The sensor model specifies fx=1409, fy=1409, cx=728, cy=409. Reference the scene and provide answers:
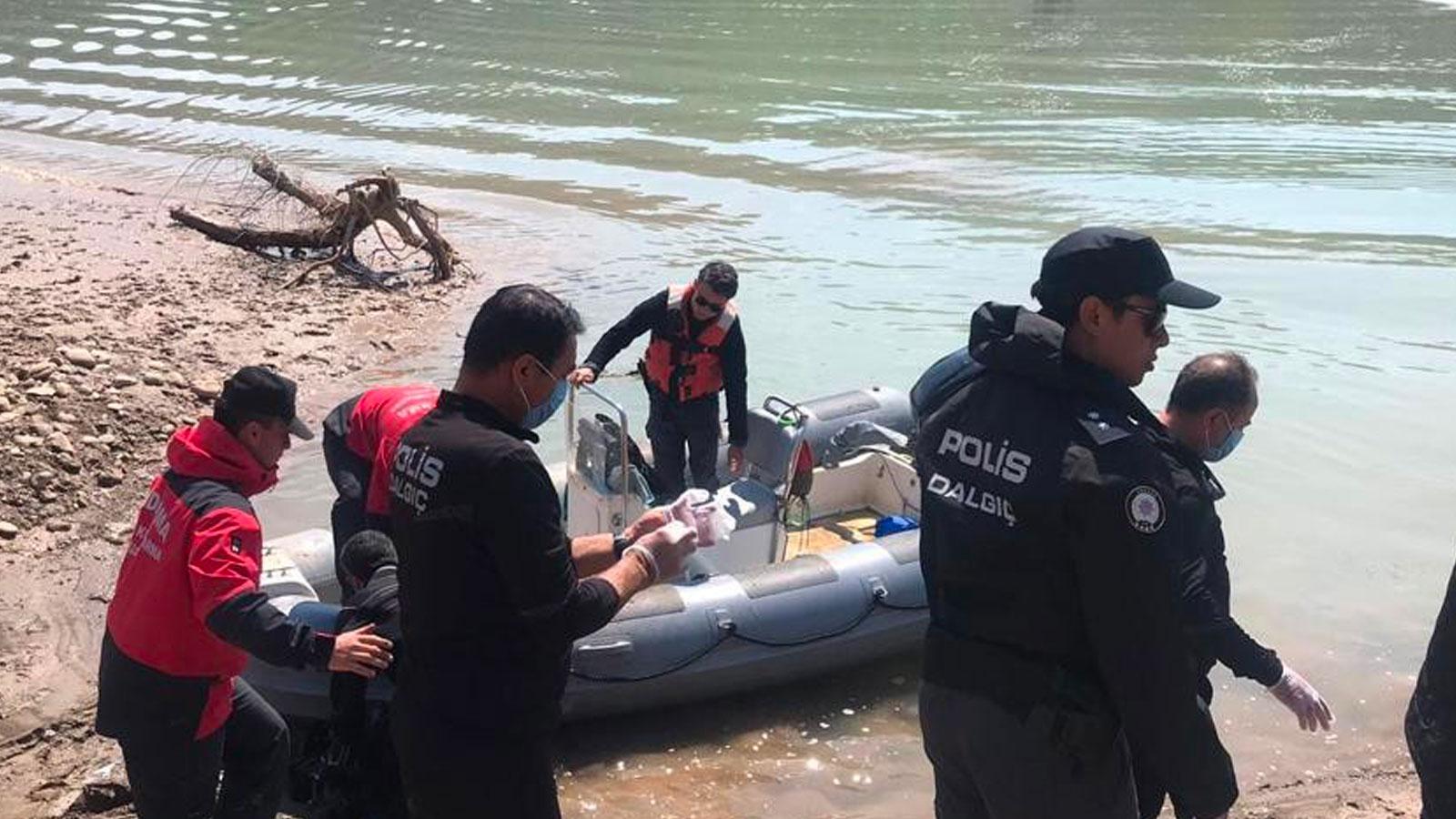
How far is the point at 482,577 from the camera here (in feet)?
6.93

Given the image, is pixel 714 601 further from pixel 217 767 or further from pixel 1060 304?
pixel 1060 304

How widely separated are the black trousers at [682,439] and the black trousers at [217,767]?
273cm

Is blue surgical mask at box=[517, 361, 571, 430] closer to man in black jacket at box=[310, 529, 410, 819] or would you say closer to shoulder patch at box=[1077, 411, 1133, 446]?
man in black jacket at box=[310, 529, 410, 819]

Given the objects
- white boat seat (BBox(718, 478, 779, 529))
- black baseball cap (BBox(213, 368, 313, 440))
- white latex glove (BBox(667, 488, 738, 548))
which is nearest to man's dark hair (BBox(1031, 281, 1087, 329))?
white latex glove (BBox(667, 488, 738, 548))

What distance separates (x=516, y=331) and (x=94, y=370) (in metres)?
5.94

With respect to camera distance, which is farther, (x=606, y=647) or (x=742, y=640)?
(x=742, y=640)

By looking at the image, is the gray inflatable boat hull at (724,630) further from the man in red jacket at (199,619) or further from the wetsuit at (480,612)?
the wetsuit at (480,612)

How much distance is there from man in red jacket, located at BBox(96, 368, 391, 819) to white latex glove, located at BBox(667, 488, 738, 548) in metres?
0.62

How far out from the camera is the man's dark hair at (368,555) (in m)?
2.96

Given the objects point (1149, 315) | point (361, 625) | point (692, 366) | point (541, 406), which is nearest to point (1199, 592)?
point (1149, 315)

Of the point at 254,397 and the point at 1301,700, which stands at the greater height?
the point at 254,397

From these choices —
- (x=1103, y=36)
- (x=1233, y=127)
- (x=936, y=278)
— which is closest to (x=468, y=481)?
(x=936, y=278)

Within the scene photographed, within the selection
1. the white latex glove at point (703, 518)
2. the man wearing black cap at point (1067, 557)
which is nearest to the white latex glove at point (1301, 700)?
the man wearing black cap at point (1067, 557)

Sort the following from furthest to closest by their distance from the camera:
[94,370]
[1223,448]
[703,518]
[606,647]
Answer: [94,370], [606,647], [1223,448], [703,518]
